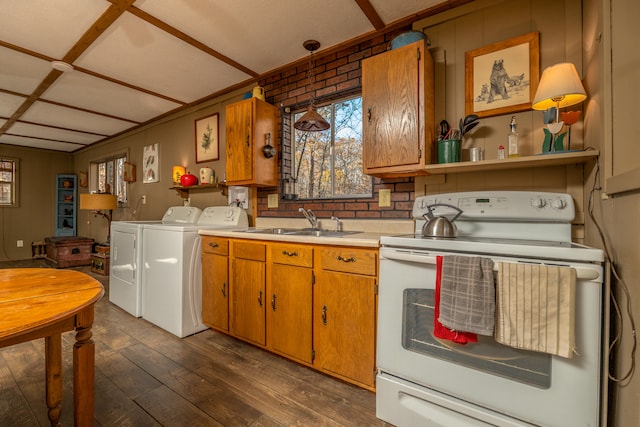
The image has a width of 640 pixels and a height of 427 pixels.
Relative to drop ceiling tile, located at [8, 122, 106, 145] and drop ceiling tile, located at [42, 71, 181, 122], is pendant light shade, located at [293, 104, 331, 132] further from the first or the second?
drop ceiling tile, located at [8, 122, 106, 145]

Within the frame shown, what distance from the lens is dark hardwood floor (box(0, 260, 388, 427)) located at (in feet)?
4.95

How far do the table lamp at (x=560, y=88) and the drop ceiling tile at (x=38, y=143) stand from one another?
24.8 feet

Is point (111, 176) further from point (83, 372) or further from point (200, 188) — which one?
point (83, 372)

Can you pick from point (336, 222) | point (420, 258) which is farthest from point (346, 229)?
point (420, 258)

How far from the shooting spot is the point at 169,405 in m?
1.61

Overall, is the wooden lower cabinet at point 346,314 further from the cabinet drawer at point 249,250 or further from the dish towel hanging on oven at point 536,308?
the dish towel hanging on oven at point 536,308

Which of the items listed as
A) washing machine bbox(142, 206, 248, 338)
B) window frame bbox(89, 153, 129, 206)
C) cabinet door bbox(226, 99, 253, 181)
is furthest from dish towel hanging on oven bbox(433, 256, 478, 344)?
window frame bbox(89, 153, 129, 206)

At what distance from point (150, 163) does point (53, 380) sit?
3.77m

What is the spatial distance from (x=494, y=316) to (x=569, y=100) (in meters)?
1.16

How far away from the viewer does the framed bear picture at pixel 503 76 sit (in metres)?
Result: 1.73

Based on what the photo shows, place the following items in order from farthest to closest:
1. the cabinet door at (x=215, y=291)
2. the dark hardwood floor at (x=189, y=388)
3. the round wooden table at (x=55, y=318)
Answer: the cabinet door at (x=215, y=291)
the dark hardwood floor at (x=189, y=388)
the round wooden table at (x=55, y=318)

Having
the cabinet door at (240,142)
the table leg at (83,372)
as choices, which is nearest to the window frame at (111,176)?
the cabinet door at (240,142)

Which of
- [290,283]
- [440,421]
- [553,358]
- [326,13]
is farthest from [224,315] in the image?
[326,13]

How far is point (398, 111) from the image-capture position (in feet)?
6.29
